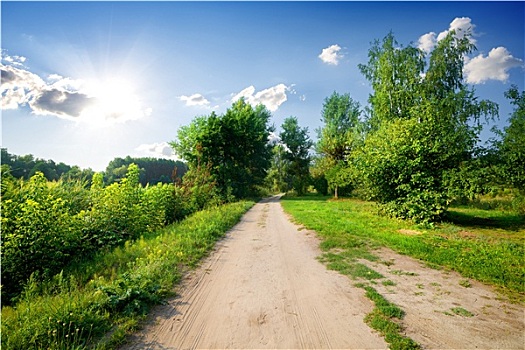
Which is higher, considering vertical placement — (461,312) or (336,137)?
(336,137)

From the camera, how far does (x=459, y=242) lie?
806 cm

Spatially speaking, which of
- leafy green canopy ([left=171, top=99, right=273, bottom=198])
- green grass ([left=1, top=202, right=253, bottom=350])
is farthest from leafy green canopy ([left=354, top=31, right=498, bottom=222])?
leafy green canopy ([left=171, top=99, right=273, bottom=198])

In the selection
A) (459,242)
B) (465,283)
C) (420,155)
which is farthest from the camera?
(420,155)

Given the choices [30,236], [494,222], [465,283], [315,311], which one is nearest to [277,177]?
[494,222]

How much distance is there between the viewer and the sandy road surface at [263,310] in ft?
10.7

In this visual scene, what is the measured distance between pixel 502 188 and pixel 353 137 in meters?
14.2

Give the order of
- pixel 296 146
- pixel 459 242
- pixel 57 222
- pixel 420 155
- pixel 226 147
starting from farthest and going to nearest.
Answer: pixel 296 146
pixel 226 147
pixel 420 155
pixel 459 242
pixel 57 222

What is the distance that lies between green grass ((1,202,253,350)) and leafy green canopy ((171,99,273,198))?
17716 mm

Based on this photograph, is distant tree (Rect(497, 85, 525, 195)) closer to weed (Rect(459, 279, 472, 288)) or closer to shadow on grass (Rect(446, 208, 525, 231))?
shadow on grass (Rect(446, 208, 525, 231))

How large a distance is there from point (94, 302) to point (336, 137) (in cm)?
3081

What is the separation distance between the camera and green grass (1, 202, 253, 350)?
311cm

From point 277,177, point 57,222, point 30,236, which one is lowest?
point 30,236

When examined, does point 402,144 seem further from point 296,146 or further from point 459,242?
point 296,146

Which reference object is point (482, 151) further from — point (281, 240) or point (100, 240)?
point (100, 240)
